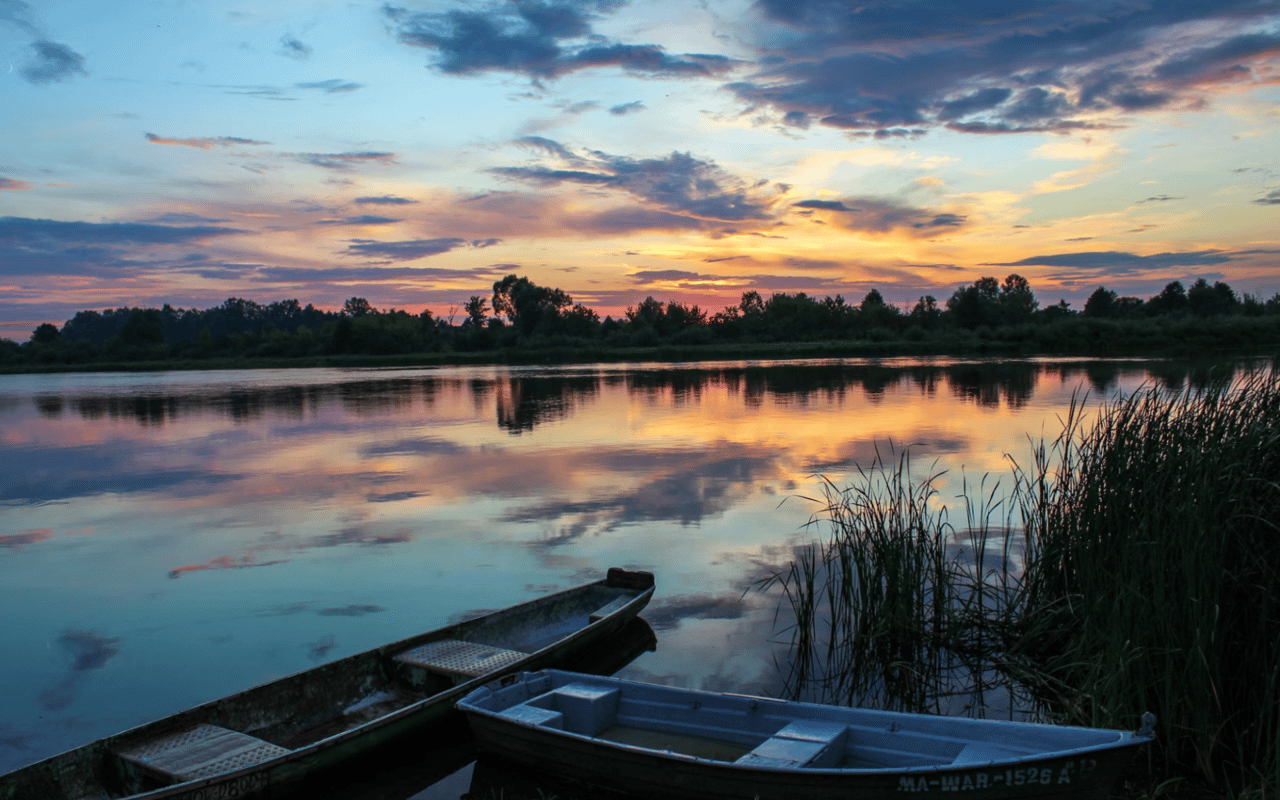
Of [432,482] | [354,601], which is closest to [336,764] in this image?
[354,601]

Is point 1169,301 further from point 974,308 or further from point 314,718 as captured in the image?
point 314,718

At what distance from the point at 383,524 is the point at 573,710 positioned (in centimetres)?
806

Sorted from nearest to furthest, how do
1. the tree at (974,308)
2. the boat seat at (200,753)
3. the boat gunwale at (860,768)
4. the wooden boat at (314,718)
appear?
the boat gunwale at (860,768)
the wooden boat at (314,718)
the boat seat at (200,753)
the tree at (974,308)

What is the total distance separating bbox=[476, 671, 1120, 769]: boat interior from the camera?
4.58m

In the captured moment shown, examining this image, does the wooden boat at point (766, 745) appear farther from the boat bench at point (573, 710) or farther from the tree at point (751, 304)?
the tree at point (751, 304)

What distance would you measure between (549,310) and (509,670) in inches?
3657

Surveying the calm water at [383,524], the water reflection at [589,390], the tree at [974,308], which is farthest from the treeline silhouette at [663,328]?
the calm water at [383,524]

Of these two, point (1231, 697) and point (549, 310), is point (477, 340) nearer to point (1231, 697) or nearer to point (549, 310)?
point (549, 310)

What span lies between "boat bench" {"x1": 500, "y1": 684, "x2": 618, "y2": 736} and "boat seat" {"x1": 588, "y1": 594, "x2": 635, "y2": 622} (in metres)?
1.74

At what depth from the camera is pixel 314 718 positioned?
615 cm

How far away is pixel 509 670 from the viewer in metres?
6.26

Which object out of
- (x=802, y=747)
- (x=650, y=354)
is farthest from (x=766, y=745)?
(x=650, y=354)

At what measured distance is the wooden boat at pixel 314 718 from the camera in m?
4.86

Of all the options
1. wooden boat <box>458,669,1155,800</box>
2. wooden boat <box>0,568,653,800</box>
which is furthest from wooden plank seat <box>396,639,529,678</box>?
wooden boat <box>458,669,1155,800</box>
